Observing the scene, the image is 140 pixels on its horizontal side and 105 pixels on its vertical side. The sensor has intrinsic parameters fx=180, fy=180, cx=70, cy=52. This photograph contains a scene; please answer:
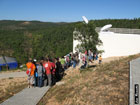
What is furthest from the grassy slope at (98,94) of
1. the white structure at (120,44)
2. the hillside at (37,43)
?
the hillside at (37,43)

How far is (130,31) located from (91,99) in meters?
19.2

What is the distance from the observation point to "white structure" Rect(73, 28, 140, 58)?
806 inches

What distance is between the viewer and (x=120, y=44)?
71.4ft

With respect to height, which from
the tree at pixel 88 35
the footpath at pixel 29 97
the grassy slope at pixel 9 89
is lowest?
the grassy slope at pixel 9 89

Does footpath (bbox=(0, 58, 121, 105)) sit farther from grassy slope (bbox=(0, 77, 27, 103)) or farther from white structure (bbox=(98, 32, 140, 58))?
white structure (bbox=(98, 32, 140, 58))

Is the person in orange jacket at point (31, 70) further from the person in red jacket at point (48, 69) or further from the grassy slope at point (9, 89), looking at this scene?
the grassy slope at point (9, 89)

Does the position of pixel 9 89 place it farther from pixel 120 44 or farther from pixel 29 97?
pixel 120 44

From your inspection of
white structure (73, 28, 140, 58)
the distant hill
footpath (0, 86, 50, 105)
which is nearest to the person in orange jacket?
footpath (0, 86, 50, 105)

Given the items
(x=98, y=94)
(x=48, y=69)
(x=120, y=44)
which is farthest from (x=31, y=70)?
(x=120, y=44)

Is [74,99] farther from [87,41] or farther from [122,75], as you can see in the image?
[87,41]

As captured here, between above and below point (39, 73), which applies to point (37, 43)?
below

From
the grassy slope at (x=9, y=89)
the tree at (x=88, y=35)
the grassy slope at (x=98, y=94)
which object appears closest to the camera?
the grassy slope at (x=98, y=94)

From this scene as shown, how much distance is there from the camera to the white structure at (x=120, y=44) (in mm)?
20469

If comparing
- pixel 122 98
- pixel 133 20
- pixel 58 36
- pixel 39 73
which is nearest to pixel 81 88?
pixel 122 98
